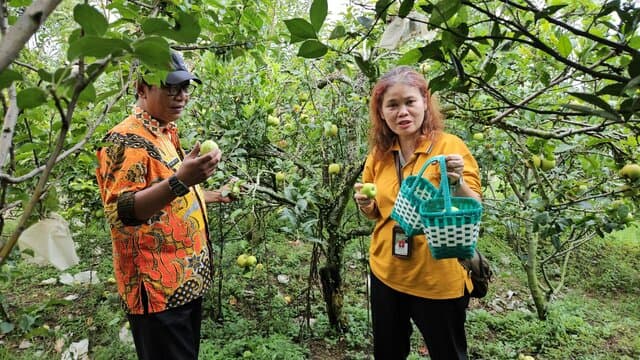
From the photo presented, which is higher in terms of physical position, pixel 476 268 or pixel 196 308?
pixel 476 268

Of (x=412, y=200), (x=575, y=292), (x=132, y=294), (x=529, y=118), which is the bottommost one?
(x=575, y=292)

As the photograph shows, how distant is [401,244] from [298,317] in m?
1.88

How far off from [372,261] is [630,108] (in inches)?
52.1

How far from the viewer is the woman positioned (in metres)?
1.52

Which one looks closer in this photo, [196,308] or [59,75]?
[59,75]

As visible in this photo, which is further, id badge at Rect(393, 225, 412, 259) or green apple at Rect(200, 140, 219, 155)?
id badge at Rect(393, 225, 412, 259)

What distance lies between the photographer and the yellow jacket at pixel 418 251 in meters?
1.51

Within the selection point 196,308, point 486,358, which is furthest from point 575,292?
point 196,308

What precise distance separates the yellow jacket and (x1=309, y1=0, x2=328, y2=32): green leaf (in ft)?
3.32

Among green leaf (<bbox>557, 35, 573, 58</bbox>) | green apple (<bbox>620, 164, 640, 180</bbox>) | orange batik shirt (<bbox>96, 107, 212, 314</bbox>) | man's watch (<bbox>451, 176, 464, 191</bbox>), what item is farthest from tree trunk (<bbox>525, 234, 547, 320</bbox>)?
orange batik shirt (<bbox>96, 107, 212, 314</bbox>)

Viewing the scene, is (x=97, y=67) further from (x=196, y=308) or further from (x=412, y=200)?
(x=196, y=308)

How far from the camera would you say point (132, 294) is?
1422 millimetres

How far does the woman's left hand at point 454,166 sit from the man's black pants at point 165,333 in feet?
3.55

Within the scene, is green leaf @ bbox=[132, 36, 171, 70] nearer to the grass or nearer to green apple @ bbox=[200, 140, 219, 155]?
green apple @ bbox=[200, 140, 219, 155]
